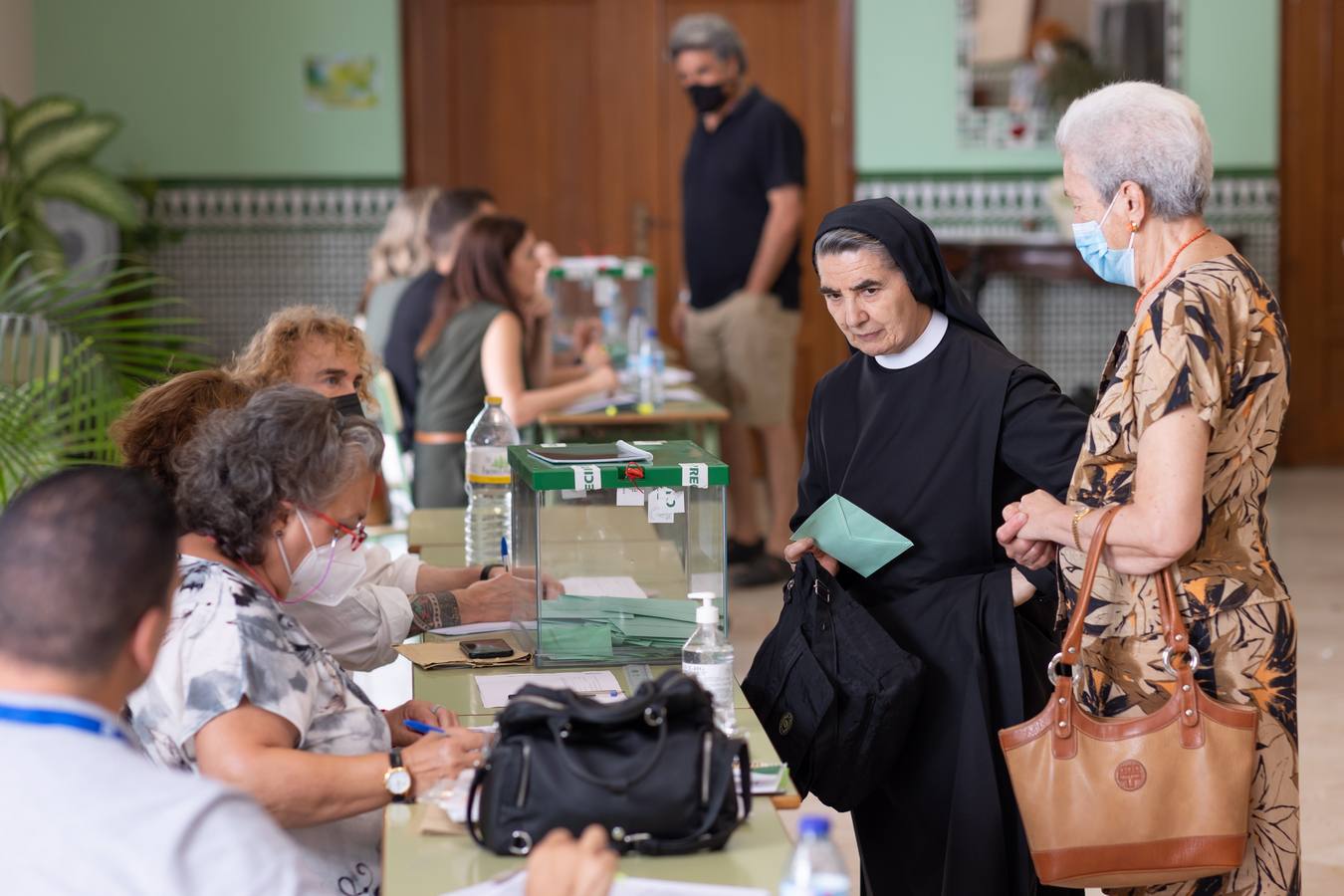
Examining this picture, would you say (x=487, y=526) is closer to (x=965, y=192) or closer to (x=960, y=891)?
(x=960, y=891)

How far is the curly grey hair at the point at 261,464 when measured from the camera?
6.38ft

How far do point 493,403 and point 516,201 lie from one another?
16.0 ft

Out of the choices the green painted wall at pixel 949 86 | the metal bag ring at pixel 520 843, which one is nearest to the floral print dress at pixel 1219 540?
the metal bag ring at pixel 520 843

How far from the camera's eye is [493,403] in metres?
3.72

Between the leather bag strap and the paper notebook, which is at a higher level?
the paper notebook

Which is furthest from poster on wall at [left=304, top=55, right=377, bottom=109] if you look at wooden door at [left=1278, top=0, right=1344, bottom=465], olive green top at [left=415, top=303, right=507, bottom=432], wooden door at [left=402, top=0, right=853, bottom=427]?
wooden door at [left=1278, top=0, right=1344, bottom=465]

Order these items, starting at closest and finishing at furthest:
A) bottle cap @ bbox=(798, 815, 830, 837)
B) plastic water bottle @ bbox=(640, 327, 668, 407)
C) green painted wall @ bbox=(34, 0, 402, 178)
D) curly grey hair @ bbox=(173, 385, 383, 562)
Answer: bottle cap @ bbox=(798, 815, 830, 837), curly grey hair @ bbox=(173, 385, 383, 562), plastic water bottle @ bbox=(640, 327, 668, 407), green painted wall @ bbox=(34, 0, 402, 178)

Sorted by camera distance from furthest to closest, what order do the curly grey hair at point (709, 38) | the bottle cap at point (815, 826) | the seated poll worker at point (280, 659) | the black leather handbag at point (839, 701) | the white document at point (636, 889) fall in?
the curly grey hair at point (709, 38)
the black leather handbag at point (839, 701)
the seated poll worker at point (280, 659)
the white document at point (636, 889)
the bottle cap at point (815, 826)

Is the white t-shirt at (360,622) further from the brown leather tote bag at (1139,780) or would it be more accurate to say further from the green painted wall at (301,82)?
the green painted wall at (301,82)

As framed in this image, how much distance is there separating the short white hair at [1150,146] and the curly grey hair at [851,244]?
0.40m

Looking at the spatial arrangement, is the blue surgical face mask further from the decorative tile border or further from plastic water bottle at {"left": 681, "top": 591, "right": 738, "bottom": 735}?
the decorative tile border

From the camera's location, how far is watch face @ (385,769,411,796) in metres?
A: 1.85

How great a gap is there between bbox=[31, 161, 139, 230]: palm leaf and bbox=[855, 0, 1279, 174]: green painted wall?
3749mm

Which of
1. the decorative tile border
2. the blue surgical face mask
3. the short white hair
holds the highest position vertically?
the decorative tile border
